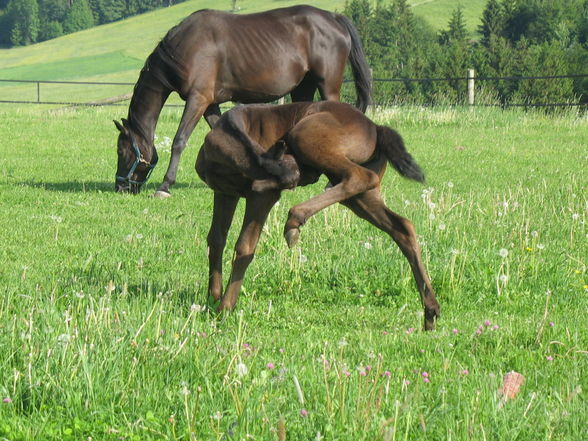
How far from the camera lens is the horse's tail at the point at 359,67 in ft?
40.6

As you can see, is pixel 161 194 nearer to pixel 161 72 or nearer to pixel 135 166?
pixel 135 166

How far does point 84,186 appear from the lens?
454 inches

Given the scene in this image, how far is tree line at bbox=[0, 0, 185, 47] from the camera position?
14725 centimetres

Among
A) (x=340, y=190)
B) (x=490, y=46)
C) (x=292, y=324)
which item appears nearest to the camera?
(x=340, y=190)

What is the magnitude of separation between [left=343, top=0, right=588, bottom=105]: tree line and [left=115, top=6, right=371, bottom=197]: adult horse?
45.0m

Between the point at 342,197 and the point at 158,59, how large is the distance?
7.19 metres

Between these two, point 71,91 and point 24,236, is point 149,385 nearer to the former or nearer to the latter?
point 24,236

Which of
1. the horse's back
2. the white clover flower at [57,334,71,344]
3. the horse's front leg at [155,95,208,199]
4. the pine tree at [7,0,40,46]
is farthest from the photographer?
the pine tree at [7,0,40,46]

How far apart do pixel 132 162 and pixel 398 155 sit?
6685mm

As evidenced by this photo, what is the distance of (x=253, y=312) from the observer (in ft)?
18.0

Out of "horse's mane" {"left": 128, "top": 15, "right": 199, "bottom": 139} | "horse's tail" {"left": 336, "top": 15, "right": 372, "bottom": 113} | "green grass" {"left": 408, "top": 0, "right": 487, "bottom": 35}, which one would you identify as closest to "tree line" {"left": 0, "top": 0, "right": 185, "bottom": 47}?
"green grass" {"left": 408, "top": 0, "right": 487, "bottom": 35}

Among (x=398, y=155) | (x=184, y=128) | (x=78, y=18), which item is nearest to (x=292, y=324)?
(x=398, y=155)

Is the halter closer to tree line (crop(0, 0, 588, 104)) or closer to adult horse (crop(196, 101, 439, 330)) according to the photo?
adult horse (crop(196, 101, 439, 330))

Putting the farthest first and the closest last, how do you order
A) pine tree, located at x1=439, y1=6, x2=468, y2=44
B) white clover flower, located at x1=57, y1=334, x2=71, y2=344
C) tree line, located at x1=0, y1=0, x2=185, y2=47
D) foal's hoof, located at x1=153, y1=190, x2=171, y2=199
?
tree line, located at x1=0, y1=0, x2=185, y2=47 < pine tree, located at x1=439, y1=6, x2=468, y2=44 < foal's hoof, located at x1=153, y1=190, x2=171, y2=199 < white clover flower, located at x1=57, y1=334, x2=71, y2=344
